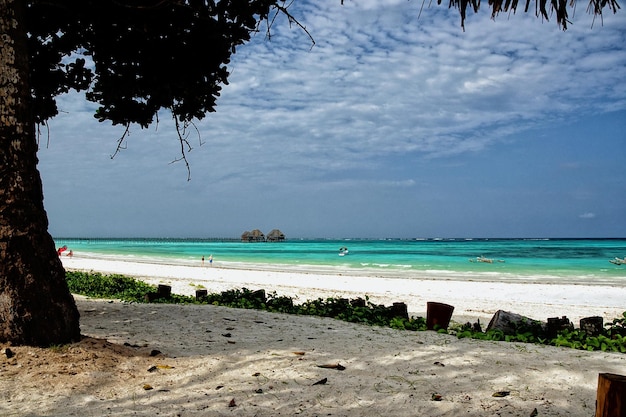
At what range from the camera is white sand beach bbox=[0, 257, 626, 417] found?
378 centimetres

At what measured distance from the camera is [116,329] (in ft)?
21.0

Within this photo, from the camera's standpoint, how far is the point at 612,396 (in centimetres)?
251

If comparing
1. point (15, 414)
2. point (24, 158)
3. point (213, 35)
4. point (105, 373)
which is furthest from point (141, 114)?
point (15, 414)

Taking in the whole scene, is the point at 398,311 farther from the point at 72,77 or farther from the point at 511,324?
the point at 72,77

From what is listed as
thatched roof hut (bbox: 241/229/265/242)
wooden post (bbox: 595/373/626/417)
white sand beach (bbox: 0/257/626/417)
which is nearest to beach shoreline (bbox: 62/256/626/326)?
white sand beach (bbox: 0/257/626/417)

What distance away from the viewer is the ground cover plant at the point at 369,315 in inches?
243

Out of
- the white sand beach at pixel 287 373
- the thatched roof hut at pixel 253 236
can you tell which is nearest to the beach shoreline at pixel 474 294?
the white sand beach at pixel 287 373

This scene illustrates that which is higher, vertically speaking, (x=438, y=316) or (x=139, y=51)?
(x=139, y=51)

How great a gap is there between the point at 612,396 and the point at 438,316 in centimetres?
477

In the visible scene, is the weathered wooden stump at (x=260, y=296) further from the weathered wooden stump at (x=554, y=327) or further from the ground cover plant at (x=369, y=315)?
the weathered wooden stump at (x=554, y=327)

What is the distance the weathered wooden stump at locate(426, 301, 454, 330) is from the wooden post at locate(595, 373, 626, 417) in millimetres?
4653

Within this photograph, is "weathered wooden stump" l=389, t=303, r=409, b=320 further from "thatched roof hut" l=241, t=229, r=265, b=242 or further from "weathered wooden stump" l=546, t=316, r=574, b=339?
"thatched roof hut" l=241, t=229, r=265, b=242

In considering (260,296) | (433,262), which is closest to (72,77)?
(260,296)

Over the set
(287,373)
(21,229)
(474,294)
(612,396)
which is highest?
(21,229)
